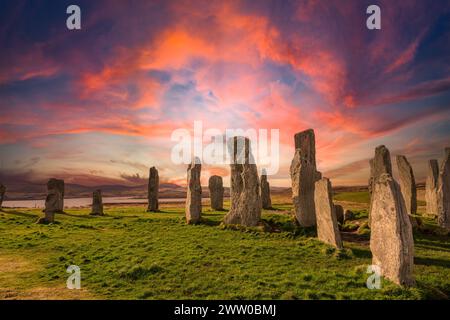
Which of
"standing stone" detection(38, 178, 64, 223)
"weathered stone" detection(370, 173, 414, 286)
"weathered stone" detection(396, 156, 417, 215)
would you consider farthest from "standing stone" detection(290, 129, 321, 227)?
"standing stone" detection(38, 178, 64, 223)

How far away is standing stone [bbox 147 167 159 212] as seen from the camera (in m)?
39.8

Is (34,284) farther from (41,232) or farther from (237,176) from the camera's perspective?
(237,176)

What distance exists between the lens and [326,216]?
58.1 ft

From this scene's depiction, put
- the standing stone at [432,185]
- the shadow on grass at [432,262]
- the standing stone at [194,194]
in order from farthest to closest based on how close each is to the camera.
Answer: the standing stone at [432,185]
the standing stone at [194,194]
the shadow on grass at [432,262]

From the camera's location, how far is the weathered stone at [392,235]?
36.4 feet

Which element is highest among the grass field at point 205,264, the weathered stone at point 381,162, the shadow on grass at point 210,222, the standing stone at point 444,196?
the weathered stone at point 381,162

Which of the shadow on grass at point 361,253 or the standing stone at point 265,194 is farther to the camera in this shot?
the standing stone at point 265,194

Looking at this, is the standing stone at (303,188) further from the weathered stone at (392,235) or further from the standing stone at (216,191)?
the standing stone at (216,191)

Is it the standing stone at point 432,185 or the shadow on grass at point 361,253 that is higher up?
the standing stone at point 432,185

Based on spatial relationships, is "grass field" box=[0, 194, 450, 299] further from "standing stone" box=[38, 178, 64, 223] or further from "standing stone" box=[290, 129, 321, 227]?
"standing stone" box=[38, 178, 64, 223]

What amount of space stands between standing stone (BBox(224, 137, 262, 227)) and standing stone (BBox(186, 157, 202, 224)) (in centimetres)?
347

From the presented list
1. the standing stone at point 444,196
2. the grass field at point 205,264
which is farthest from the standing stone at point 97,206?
the standing stone at point 444,196

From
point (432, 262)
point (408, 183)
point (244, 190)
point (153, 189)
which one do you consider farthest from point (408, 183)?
point (153, 189)

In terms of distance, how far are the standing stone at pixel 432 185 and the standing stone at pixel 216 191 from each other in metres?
22.3
